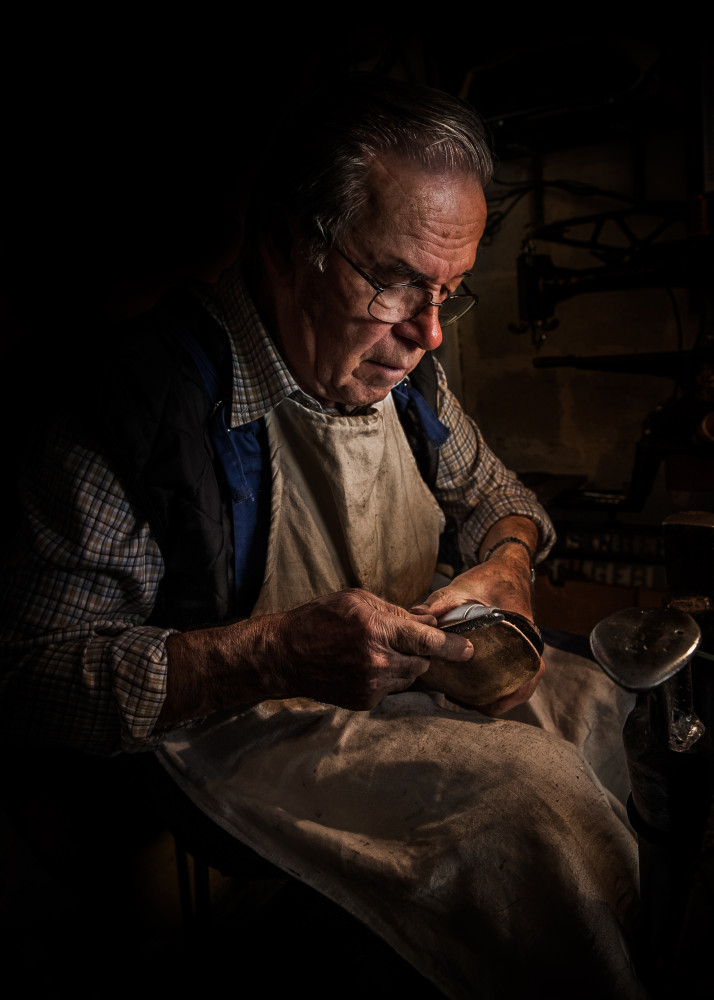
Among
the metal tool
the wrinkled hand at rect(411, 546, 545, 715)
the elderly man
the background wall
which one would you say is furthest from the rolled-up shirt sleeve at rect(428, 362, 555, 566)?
the metal tool

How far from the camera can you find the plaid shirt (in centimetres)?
113

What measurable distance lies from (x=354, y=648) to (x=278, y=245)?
883 millimetres

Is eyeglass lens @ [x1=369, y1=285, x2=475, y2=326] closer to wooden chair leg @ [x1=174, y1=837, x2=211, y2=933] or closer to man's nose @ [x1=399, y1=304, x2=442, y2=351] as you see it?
man's nose @ [x1=399, y1=304, x2=442, y2=351]

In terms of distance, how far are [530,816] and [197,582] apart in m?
0.78

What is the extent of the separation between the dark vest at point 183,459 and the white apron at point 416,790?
0.20 ft

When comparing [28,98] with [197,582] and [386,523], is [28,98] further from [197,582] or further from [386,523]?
[386,523]

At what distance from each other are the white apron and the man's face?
0.42 ft

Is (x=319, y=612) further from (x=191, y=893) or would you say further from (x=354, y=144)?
(x=191, y=893)

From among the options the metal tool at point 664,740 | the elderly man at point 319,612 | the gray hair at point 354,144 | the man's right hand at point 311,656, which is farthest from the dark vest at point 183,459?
the metal tool at point 664,740

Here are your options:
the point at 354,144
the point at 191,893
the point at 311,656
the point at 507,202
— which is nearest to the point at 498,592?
the point at 311,656

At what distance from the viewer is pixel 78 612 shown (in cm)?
120

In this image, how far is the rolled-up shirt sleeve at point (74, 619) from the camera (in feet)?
3.70

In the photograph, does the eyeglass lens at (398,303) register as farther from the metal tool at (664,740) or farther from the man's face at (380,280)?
the metal tool at (664,740)

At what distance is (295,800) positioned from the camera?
1.16 metres
